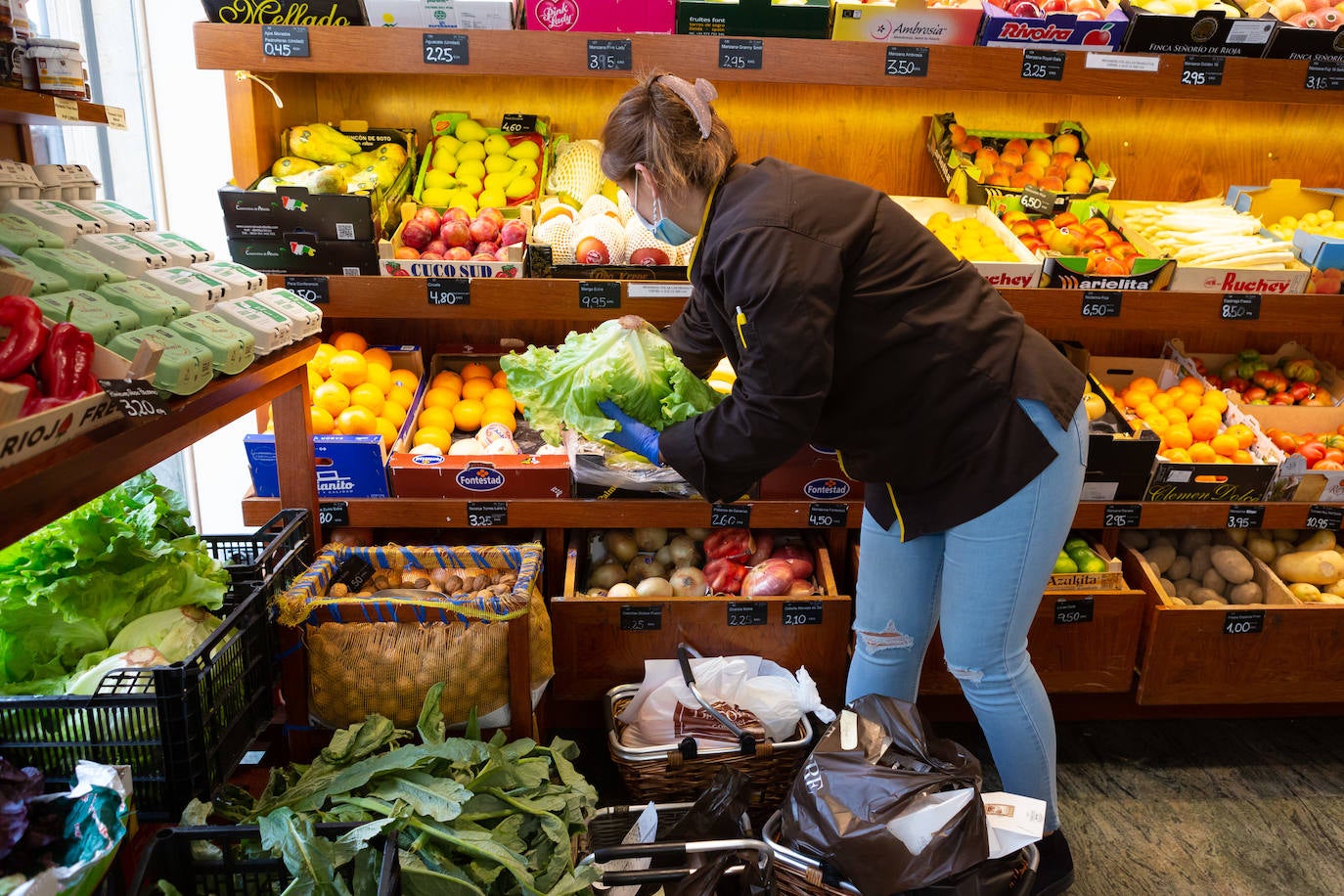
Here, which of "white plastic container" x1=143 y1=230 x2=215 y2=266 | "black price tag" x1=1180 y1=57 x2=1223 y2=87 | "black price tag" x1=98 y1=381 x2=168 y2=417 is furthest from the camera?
"black price tag" x1=1180 y1=57 x2=1223 y2=87

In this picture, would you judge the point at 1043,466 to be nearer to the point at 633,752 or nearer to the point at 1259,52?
the point at 633,752

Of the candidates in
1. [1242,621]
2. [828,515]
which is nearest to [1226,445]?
[1242,621]

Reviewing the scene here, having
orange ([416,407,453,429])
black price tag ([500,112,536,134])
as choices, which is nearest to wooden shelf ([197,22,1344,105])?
black price tag ([500,112,536,134])

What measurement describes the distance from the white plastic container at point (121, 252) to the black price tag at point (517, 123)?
153 centimetres

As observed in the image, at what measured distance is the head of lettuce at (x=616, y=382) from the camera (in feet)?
6.69

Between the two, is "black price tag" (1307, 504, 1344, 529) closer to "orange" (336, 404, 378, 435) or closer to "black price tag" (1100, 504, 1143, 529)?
"black price tag" (1100, 504, 1143, 529)

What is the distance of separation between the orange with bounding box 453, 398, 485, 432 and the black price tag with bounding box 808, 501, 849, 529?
976 mm

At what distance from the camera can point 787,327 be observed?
1627mm

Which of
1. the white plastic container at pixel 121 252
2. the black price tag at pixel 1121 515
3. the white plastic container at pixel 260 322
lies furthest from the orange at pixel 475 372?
the black price tag at pixel 1121 515

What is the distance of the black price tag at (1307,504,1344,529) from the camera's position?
284cm

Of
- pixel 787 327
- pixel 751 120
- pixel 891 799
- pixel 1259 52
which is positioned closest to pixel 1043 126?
pixel 1259 52

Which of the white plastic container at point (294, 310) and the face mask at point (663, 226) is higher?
the face mask at point (663, 226)

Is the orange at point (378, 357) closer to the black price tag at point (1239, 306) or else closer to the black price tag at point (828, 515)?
the black price tag at point (828, 515)

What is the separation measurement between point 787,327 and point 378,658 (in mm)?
1060
